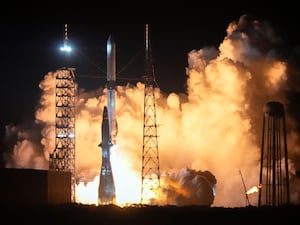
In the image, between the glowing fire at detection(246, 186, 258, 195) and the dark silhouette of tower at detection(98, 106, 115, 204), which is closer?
the dark silhouette of tower at detection(98, 106, 115, 204)

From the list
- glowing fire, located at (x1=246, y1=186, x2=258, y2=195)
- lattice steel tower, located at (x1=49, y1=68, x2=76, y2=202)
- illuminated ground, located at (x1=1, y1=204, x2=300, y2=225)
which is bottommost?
illuminated ground, located at (x1=1, y1=204, x2=300, y2=225)

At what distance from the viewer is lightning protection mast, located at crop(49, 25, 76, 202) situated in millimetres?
94500

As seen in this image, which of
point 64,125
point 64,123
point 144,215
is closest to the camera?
point 144,215

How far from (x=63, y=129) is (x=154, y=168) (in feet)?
37.4

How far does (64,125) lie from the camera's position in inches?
3775

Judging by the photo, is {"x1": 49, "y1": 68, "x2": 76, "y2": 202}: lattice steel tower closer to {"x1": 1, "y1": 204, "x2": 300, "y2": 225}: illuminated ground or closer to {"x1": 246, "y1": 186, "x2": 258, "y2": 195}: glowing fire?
{"x1": 246, "y1": 186, "x2": 258, "y2": 195}: glowing fire

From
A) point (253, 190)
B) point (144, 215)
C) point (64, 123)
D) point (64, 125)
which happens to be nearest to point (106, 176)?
point (64, 125)

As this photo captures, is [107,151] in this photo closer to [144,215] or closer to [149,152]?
[149,152]

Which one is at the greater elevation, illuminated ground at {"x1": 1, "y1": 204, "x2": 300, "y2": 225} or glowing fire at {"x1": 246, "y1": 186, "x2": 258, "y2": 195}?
glowing fire at {"x1": 246, "y1": 186, "x2": 258, "y2": 195}

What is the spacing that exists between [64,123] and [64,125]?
26 cm

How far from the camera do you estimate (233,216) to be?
70750mm

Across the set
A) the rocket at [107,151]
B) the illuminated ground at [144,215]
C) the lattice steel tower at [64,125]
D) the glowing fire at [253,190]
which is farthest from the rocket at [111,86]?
the illuminated ground at [144,215]

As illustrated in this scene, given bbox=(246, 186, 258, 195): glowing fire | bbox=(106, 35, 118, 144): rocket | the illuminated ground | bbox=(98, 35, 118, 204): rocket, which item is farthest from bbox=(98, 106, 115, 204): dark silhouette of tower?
the illuminated ground

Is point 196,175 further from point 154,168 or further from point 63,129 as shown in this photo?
point 63,129
